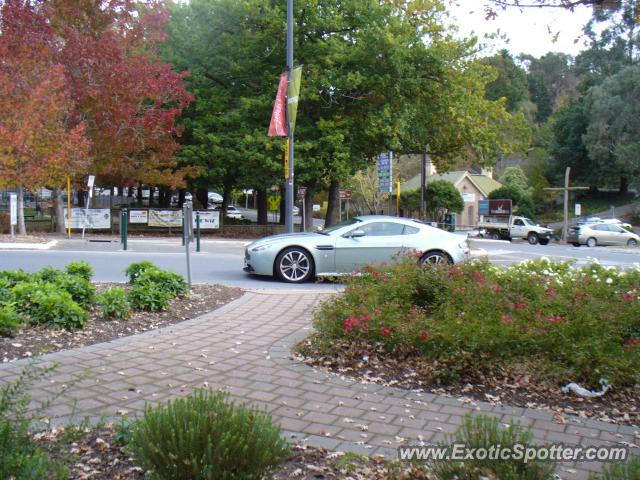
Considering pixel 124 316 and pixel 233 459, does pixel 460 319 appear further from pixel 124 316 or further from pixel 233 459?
pixel 124 316

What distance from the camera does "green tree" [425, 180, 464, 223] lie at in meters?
46.1

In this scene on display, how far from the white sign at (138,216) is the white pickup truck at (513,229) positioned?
24.0m

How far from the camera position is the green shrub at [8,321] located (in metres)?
5.48

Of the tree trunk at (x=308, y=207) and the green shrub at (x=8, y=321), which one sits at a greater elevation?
the tree trunk at (x=308, y=207)

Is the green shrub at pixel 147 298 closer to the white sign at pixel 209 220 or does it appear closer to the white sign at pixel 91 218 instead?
the white sign at pixel 91 218

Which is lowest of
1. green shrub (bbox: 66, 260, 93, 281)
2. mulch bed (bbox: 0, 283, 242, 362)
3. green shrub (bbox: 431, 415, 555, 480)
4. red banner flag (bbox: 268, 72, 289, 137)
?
mulch bed (bbox: 0, 283, 242, 362)

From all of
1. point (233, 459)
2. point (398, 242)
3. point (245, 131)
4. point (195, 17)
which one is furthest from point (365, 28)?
point (233, 459)

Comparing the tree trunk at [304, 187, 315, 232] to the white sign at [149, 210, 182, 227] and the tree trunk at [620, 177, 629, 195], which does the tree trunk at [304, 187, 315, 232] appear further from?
the tree trunk at [620, 177, 629, 195]

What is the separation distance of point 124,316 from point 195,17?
23.8m

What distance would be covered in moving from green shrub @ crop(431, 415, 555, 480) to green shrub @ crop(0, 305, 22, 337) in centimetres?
445

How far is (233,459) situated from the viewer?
261 cm

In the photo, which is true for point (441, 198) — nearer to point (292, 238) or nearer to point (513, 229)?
point (513, 229)

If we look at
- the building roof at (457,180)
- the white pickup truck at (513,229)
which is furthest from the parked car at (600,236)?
the building roof at (457,180)

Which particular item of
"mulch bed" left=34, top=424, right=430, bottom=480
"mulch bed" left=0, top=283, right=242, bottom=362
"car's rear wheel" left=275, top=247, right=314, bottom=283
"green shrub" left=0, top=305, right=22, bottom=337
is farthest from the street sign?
"mulch bed" left=34, top=424, right=430, bottom=480
